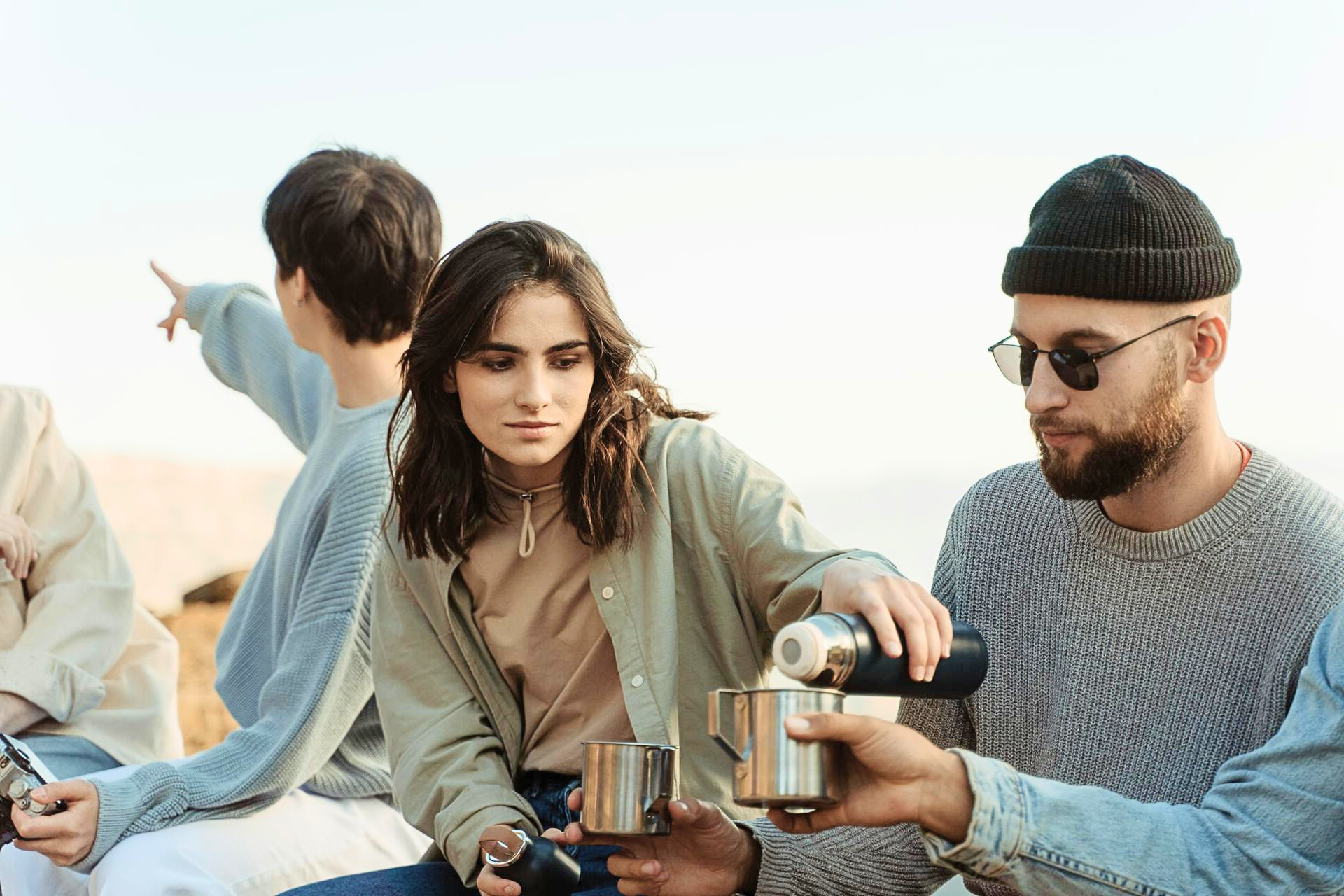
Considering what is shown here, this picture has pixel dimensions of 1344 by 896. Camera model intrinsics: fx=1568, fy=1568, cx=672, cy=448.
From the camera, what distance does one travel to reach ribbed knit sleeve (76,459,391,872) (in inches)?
135

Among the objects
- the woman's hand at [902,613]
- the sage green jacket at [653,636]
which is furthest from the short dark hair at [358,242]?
the woman's hand at [902,613]

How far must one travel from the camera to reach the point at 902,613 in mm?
2139

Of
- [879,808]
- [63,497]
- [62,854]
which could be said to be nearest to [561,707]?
[879,808]

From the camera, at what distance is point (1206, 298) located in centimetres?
250

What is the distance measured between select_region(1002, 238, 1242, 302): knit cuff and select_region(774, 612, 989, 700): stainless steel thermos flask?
2.02 ft

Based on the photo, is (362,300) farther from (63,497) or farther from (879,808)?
(879,808)

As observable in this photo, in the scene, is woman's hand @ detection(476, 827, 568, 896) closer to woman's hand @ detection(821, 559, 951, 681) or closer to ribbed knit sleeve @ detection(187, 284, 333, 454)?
woman's hand @ detection(821, 559, 951, 681)

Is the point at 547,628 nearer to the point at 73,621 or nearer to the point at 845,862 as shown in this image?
the point at 845,862

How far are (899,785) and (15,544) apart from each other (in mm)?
2806

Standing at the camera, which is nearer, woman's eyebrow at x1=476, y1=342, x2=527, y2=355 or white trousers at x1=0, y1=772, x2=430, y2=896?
woman's eyebrow at x1=476, y1=342, x2=527, y2=355

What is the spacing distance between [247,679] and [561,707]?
4.21 ft

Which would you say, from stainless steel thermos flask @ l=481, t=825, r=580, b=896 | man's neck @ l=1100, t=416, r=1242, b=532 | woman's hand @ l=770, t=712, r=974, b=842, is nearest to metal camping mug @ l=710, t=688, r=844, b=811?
woman's hand @ l=770, t=712, r=974, b=842

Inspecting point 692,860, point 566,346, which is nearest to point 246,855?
point 692,860

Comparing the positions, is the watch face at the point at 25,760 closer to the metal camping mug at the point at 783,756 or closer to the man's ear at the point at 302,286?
the man's ear at the point at 302,286
